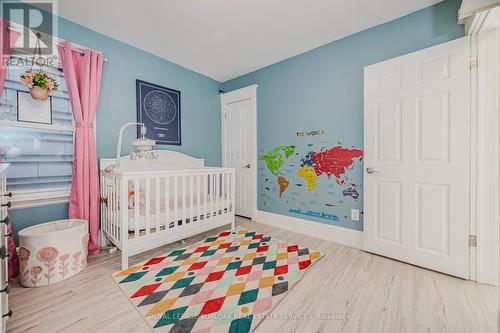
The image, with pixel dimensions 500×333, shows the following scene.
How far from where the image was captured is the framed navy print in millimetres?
2580

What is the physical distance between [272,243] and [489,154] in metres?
1.97

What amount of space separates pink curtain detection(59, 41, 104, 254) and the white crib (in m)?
0.11

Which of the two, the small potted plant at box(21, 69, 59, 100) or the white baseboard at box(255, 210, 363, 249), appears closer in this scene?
the small potted plant at box(21, 69, 59, 100)

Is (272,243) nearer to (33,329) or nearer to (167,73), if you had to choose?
(33,329)

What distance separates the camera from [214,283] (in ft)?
5.10

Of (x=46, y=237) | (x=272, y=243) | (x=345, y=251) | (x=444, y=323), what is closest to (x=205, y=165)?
(x=272, y=243)

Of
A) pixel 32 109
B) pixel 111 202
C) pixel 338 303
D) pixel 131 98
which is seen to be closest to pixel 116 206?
pixel 111 202

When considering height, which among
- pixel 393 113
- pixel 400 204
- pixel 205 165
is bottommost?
pixel 400 204

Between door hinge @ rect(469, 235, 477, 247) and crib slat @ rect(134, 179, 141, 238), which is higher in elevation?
crib slat @ rect(134, 179, 141, 238)

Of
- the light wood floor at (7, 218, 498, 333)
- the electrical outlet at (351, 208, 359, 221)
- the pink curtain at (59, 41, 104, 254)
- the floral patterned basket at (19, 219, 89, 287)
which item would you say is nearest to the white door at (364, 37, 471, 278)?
the electrical outlet at (351, 208, 359, 221)

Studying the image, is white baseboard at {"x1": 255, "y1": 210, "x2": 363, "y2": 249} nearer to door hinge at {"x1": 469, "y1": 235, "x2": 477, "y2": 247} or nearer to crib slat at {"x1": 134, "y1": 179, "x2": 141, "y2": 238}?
door hinge at {"x1": 469, "y1": 235, "x2": 477, "y2": 247}

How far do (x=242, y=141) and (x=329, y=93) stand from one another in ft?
4.84

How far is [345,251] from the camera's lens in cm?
214

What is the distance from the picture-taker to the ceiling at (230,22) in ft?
5.99
